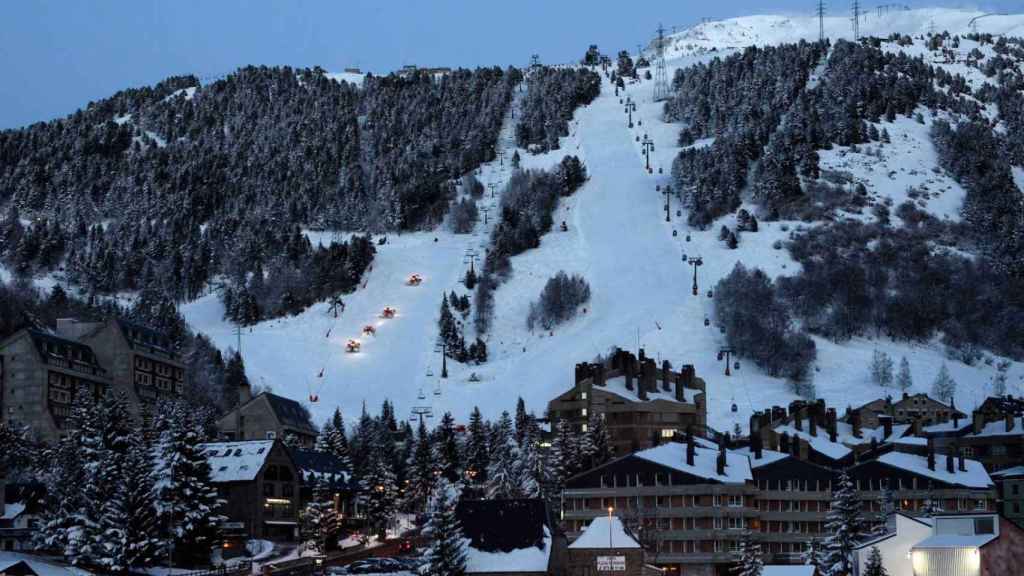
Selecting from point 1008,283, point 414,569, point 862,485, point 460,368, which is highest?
point 1008,283

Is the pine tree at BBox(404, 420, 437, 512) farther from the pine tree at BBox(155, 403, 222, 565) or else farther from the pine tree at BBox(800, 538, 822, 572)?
the pine tree at BBox(800, 538, 822, 572)

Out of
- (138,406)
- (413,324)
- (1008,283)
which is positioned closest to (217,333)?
(413,324)

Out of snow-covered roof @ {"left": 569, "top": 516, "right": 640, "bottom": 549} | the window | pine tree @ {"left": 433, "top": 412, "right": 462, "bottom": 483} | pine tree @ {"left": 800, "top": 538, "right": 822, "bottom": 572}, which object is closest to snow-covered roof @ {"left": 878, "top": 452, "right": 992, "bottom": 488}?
pine tree @ {"left": 800, "top": 538, "right": 822, "bottom": 572}

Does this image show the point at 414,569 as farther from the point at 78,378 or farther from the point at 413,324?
the point at 413,324

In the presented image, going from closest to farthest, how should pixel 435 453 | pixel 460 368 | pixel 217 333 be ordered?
pixel 435 453 < pixel 460 368 < pixel 217 333

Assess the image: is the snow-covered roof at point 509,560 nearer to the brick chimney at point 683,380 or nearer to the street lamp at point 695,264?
the brick chimney at point 683,380

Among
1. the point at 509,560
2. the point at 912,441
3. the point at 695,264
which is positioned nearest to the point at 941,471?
the point at 912,441

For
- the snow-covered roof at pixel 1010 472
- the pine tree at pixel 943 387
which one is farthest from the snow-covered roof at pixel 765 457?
the pine tree at pixel 943 387

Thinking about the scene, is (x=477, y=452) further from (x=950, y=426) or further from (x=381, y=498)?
(x=950, y=426)
